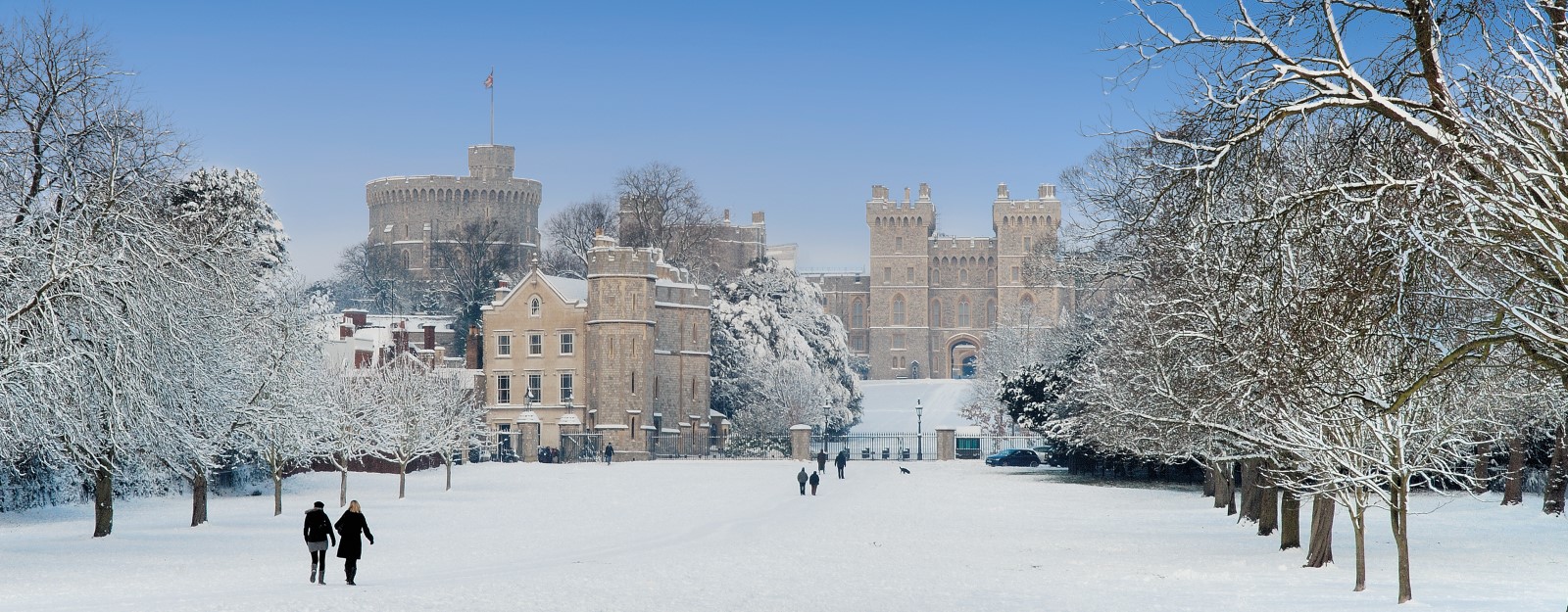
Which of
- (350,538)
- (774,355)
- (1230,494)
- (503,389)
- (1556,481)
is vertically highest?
(774,355)

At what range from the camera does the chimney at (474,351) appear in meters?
59.0

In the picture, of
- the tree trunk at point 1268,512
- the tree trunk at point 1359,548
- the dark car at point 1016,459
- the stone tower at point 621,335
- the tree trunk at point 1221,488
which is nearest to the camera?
the tree trunk at point 1359,548

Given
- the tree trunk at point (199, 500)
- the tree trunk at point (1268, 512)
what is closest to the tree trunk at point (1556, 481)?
the tree trunk at point (1268, 512)

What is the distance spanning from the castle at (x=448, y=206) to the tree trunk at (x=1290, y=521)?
85.2 metres

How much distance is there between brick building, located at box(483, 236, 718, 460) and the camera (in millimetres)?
54781

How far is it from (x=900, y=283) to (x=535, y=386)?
5437 centimetres

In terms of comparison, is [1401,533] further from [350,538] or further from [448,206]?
[448,206]

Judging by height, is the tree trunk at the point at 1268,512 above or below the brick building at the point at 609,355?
below

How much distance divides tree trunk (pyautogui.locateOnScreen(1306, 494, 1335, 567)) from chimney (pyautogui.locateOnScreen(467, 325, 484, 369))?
45761mm

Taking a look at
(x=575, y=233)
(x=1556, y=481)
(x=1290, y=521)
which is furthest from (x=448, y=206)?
(x=1290, y=521)

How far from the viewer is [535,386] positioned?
2232 inches

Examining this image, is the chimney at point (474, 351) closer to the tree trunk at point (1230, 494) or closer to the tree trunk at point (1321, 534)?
the tree trunk at point (1230, 494)

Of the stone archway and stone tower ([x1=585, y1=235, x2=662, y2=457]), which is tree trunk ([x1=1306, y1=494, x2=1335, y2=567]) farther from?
the stone archway

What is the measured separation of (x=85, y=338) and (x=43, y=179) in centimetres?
224
